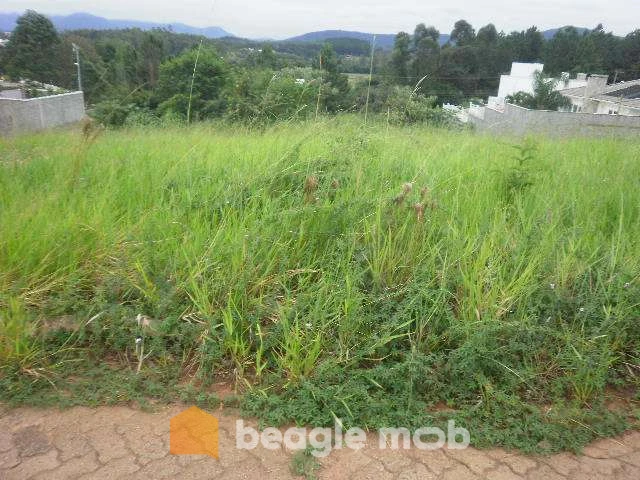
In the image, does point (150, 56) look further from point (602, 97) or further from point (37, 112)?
point (602, 97)

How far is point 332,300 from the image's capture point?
2.40m

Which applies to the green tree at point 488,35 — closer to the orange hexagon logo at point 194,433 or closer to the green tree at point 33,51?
the green tree at point 33,51

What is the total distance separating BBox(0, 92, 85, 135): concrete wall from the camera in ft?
20.5

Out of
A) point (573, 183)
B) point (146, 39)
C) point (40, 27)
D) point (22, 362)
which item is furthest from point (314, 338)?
point (40, 27)

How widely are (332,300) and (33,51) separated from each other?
1386 centimetres

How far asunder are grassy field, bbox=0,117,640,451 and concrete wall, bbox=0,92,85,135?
3.30m

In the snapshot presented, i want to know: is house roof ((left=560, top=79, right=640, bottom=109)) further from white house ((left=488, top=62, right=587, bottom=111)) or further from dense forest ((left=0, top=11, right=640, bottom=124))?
dense forest ((left=0, top=11, right=640, bottom=124))

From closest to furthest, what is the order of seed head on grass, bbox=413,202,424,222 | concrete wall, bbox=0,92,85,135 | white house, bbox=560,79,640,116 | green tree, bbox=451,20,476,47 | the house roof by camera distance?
seed head on grass, bbox=413,202,424,222 < concrete wall, bbox=0,92,85,135 < white house, bbox=560,79,640,116 < the house roof < green tree, bbox=451,20,476,47

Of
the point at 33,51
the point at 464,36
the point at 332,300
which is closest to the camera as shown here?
the point at 332,300

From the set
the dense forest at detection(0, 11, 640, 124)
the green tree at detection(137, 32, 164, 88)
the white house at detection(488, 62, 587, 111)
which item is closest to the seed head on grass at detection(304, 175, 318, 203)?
the dense forest at detection(0, 11, 640, 124)

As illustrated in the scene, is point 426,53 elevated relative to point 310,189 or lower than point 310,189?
elevated

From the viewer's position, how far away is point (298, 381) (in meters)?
2.08

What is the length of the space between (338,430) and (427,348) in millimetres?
641
